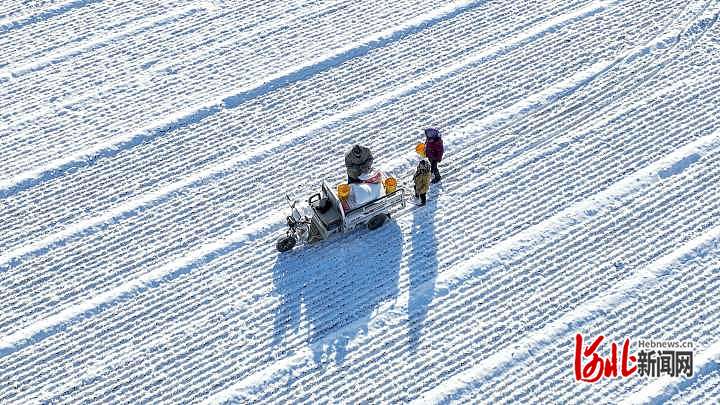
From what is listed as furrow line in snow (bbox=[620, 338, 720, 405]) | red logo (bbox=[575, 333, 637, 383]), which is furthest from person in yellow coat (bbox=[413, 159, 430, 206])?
furrow line in snow (bbox=[620, 338, 720, 405])

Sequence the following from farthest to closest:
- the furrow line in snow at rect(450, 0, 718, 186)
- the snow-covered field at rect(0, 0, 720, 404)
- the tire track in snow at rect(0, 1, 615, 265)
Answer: the furrow line in snow at rect(450, 0, 718, 186), the tire track in snow at rect(0, 1, 615, 265), the snow-covered field at rect(0, 0, 720, 404)

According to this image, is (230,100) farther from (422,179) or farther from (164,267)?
(422,179)

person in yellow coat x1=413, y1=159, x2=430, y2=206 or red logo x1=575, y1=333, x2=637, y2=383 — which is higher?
person in yellow coat x1=413, y1=159, x2=430, y2=206

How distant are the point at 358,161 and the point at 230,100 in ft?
10.3

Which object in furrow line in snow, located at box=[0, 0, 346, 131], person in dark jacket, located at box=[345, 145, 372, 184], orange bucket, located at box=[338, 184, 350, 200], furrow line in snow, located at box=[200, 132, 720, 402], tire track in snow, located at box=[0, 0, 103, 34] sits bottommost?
furrow line in snow, located at box=[200, 132, 720, 402]

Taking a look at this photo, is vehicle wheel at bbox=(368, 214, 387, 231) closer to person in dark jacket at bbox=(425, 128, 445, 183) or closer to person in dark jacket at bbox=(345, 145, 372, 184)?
person in dark jacket at bbox=(345, 145, 372, 184)

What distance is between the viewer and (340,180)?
9.86m

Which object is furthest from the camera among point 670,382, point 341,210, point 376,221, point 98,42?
point 98,42

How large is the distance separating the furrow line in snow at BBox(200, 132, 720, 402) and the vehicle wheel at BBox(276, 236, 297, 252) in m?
1.36

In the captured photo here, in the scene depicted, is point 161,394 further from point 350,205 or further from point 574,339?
point 574,339

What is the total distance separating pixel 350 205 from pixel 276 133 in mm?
2331

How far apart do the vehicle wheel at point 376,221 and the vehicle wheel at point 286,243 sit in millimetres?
1059

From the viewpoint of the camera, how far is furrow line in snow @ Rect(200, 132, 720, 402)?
8.00 meters

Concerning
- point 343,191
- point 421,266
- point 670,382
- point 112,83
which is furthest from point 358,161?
point 112,83
